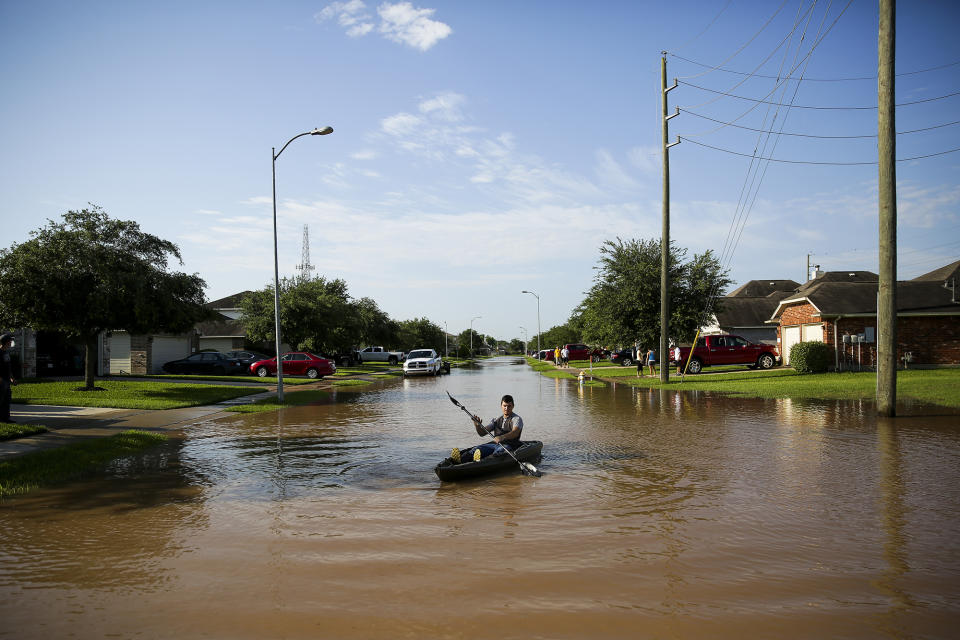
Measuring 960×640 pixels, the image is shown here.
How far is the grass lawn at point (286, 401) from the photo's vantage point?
19531 mm

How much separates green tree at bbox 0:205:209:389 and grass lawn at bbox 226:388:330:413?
461cm

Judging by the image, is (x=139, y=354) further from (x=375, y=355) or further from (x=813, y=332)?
(x=813, y=332)

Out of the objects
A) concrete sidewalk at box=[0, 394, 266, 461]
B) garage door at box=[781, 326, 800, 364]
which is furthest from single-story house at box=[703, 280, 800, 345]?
concrete sidewalk at box=[0, 394, 266, 461]

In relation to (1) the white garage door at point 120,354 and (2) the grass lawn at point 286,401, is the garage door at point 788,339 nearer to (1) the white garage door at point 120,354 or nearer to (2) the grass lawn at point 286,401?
(2) the grass lawn at point 286,401

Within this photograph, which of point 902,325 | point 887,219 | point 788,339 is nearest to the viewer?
point 887,219

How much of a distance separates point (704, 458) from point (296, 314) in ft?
117

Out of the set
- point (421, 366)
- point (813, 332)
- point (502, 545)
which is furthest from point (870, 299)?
point (502, 545)

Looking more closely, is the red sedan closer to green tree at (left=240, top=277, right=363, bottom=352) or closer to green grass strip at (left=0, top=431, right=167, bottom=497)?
green tree at (left=240, top=277, right=363, bottom=352)

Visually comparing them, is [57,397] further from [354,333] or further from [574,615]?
[354,333]

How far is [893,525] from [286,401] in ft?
63.8

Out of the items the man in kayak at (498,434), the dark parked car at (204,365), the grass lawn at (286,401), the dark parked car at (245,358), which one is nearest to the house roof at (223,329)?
the dark parked car at (245,358)

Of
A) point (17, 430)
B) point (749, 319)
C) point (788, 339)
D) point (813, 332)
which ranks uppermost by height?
point (749, 319)

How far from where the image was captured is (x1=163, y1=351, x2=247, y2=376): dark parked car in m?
36.7

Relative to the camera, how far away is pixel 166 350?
39.2 metres
